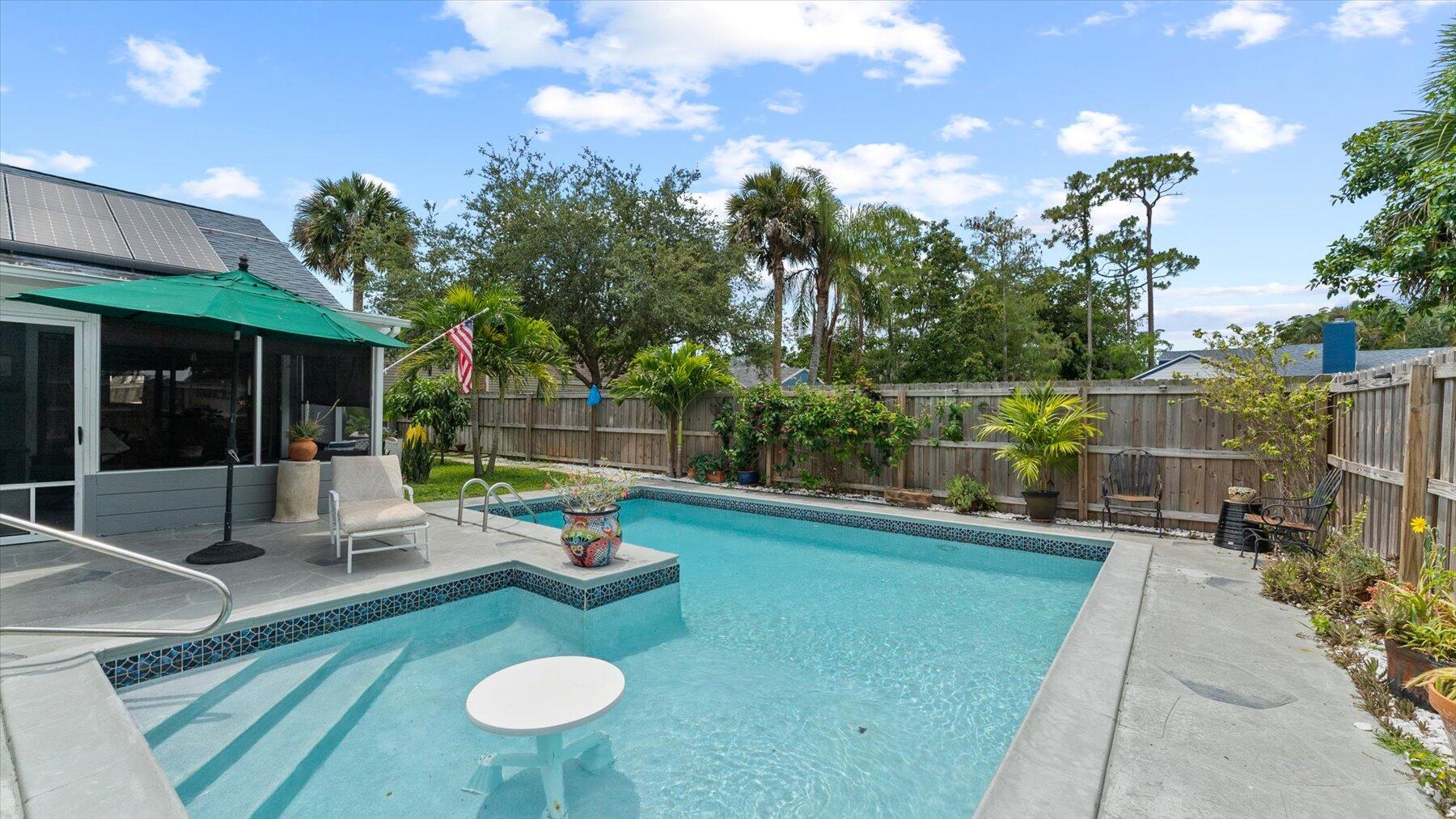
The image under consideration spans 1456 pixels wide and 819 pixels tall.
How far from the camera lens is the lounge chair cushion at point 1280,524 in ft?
17.8

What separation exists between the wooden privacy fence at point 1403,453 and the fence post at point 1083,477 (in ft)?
9.02

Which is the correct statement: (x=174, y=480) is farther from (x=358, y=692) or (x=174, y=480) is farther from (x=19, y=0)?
(x=19, y=0)

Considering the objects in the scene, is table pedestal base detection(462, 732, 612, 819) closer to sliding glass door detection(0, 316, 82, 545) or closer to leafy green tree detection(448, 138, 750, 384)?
sliding glass door detection(0, 316, 82, 545)

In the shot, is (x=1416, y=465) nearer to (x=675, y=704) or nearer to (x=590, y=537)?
(x=675, y=704)

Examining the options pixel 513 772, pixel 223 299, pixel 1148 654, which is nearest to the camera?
pixel 513 772

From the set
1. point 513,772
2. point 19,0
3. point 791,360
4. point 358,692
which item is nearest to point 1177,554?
point 513,772

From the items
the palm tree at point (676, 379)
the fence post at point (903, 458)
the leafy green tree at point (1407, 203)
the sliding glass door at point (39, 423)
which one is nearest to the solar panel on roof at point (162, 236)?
the sliding glass door at point (39, 423)

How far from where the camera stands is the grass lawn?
9.60 meters

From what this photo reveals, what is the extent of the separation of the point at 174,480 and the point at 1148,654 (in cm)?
862

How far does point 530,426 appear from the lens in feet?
51.3

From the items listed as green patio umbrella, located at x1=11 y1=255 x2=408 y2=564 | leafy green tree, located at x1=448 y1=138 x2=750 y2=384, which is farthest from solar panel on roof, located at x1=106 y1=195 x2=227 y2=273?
leafy green tree, located at x1=448 y1=138 x2=750 y2=384

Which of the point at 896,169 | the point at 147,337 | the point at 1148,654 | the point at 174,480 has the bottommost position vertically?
the point at 1148,654

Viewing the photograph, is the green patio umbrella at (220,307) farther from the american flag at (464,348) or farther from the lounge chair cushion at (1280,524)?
the lounge chair cushion at (1280,524)

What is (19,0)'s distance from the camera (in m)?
7.14
